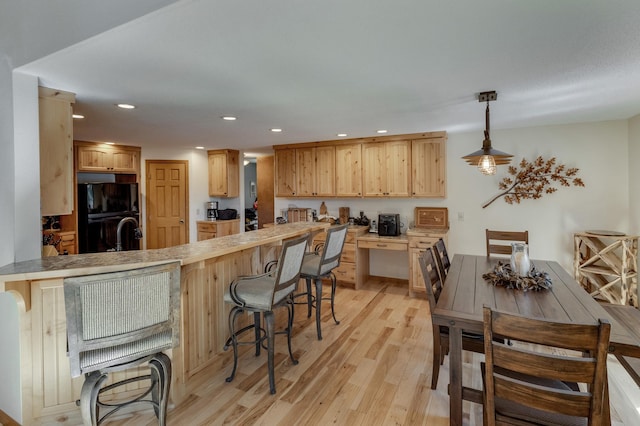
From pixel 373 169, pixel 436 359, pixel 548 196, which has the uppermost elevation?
pixel 373 169

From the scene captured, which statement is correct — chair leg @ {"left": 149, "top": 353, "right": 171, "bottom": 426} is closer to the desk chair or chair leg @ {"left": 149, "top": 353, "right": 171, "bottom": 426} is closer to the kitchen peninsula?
the desk chair

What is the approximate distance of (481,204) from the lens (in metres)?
4.54

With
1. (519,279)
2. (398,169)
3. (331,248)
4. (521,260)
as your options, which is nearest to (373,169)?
(398,169)

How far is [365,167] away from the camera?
499cm

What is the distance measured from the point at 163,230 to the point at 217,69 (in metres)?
4.71

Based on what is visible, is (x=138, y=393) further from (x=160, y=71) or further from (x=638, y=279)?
(x=638, y=279)

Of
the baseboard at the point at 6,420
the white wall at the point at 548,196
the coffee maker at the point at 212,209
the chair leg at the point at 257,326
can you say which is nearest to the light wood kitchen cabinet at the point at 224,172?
the coffee maker at the point at 212,209

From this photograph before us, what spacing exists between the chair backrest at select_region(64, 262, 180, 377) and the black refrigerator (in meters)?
3.49

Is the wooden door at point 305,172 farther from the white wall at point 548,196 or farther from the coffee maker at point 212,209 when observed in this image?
the coffee maker at point 212,209

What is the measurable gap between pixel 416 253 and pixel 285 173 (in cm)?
259

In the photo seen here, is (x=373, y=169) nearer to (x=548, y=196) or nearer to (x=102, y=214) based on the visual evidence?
(x=548, y=196)

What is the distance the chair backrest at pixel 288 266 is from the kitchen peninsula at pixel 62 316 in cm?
44

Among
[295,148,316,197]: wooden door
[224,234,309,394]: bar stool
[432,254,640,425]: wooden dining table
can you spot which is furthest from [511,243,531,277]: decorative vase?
[295,148,316,197]: wooden door

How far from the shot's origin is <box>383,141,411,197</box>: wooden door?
15.4 ft
